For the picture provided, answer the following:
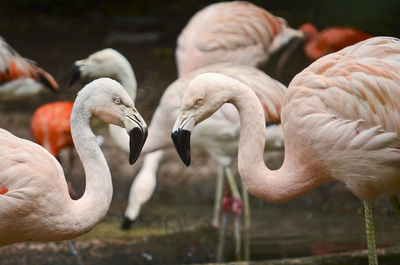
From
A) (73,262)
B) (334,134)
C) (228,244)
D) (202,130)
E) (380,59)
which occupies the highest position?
(380,59)

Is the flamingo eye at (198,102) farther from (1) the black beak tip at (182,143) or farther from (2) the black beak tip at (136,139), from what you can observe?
(2) the black beak tip at (136,139)

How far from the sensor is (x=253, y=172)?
3742 millimetres

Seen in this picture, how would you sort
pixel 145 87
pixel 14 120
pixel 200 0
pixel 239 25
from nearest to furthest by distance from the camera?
A: pixel 239 25 < pixel 14 120 < pixel 145 87 < pixel 200 0

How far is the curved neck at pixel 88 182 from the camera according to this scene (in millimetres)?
3473

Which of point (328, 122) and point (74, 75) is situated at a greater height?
point (328, 122)

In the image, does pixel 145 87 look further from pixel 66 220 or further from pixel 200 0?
pixel 66 220

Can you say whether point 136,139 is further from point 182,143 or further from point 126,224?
point 126,224

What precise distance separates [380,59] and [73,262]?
254 centimetres

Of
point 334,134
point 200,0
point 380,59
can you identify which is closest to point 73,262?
point 334,134

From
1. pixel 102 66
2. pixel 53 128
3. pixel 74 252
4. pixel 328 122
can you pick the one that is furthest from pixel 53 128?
pixel 328 122

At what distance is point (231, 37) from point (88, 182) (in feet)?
→ 10.3

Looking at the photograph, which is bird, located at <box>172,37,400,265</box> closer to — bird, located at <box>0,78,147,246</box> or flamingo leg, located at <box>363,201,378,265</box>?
flamingo leg, located at <box>363,201,378,265</box>

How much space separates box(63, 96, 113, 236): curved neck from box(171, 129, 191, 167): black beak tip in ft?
1.27

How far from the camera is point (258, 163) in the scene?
12.3 ft
